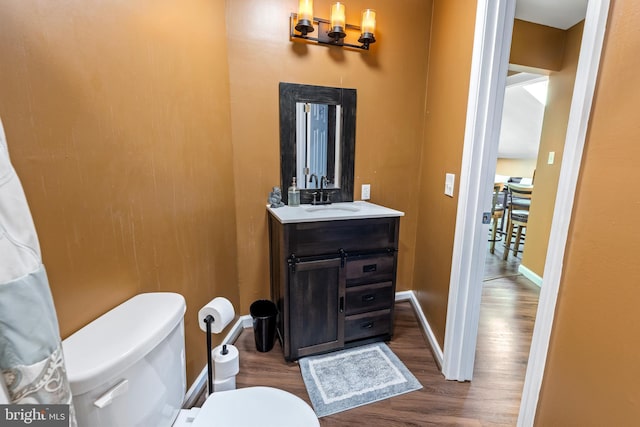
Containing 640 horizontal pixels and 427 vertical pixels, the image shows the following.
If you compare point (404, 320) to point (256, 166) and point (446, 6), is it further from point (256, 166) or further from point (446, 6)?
point (446, 6)

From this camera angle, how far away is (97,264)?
0.92m

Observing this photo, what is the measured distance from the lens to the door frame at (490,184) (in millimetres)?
761

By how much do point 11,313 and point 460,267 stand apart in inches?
66.5

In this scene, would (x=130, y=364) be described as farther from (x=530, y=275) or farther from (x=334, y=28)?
(x=530, y=275)

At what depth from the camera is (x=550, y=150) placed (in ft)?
9.50

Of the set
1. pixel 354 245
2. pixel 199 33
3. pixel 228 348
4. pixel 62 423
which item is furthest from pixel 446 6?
pixel 62 423

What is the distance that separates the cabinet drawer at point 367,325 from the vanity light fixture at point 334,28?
1889mm

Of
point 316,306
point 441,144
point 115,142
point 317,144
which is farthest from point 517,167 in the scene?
point 115,142

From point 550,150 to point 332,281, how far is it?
9.14 feet

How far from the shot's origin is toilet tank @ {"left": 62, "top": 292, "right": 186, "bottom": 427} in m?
0.65

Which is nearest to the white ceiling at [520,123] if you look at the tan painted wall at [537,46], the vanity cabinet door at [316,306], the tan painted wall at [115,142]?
the tan painted wall at [537,46]

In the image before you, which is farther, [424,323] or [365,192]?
[365,192]

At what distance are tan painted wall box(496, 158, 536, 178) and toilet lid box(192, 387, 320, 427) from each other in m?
6.53

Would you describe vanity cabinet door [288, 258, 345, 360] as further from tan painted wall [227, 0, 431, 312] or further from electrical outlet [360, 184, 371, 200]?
electrical outlet [360, 184, 371, 200]
